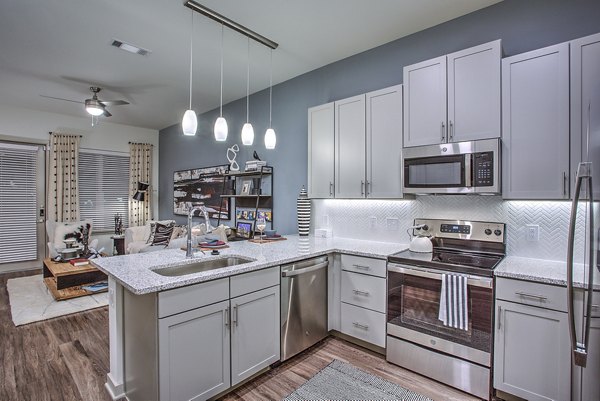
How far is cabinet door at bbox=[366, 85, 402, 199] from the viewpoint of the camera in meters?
2.72

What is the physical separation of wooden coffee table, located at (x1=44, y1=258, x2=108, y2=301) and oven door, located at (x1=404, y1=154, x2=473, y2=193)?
423cm

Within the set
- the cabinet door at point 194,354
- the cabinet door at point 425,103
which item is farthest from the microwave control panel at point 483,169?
the cabinet door at point 194,354

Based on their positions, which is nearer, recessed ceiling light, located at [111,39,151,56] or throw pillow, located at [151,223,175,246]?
recessed ceiling light, located at [111,39,151,56]

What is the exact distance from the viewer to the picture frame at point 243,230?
178 inches

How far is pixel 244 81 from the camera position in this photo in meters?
4.14

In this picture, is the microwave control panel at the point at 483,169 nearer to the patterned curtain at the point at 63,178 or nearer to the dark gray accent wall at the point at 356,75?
the dark gray accent wall at the point at 356,75

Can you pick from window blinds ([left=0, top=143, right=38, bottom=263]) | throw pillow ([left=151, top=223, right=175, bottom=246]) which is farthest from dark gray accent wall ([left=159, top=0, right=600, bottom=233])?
window blinds ([left=0, top=143, right=38, bottom=263])

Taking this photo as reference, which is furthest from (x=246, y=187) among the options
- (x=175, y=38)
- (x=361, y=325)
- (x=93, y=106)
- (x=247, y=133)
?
(x=361, y=325)

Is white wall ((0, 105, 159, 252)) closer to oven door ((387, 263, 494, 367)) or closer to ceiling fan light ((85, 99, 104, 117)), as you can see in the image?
ceiling fan light ((85, 99, 104, 117))

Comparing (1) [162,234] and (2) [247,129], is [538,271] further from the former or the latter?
(1) [162,234]

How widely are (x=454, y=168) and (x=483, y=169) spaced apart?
20 centimetres

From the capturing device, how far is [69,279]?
13.1 ft

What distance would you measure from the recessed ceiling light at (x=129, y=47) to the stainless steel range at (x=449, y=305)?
3309 millimetres

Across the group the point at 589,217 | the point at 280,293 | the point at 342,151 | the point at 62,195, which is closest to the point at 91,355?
the point at 280,293
